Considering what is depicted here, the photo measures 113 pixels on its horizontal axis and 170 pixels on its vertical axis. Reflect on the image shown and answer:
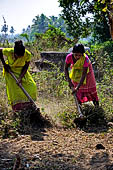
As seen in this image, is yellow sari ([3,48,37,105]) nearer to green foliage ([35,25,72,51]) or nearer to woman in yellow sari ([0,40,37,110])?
woman in yellow sari ([0,40,37,110])

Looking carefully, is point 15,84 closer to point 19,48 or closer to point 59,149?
point 19,48

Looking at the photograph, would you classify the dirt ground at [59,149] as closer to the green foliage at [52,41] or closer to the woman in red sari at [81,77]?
the woman in red sari at [81,77]

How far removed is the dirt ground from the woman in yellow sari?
2.15 feet

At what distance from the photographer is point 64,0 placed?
11141 mm

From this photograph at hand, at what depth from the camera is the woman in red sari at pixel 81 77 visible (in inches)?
204

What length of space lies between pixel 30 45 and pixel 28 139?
8.54 m

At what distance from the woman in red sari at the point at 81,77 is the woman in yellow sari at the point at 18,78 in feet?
2.47

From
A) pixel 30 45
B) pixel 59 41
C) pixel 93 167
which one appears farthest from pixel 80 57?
pixel 59 41

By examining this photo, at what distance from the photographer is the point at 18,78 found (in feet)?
17.1

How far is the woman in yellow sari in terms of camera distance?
16.8ft

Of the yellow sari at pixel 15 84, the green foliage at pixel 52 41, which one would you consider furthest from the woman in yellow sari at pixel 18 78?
the green foliage at pixel 52 41

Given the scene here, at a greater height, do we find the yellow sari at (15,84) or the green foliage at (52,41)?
the green foliage at (52,41)

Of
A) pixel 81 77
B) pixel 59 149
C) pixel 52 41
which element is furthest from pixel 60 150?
pixel 52 41

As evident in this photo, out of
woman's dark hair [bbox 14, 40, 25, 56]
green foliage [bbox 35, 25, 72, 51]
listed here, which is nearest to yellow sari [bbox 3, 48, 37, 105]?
woman's dark hair [bbox 14, 40, 25, 56]
